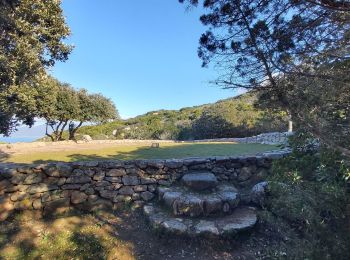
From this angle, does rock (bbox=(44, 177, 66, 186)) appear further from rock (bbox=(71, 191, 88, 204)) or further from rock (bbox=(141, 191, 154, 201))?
rock (bbox=(141, 191, 154, 201))

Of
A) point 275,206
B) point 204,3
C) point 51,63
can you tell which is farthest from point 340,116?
point 51,63

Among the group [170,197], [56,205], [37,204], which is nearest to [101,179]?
[56,205]

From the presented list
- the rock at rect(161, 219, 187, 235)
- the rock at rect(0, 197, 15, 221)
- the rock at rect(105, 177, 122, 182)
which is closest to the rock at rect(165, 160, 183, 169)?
the rock at rect(105, 177, 122, 182)

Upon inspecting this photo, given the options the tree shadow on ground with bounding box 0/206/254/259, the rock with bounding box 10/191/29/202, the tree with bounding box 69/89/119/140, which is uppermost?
the tree with bounding box 69/89/119/140

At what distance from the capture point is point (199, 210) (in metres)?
6.62

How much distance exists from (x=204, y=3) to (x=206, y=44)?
606 millimetres

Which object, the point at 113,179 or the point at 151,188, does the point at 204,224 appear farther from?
the point at 113,179

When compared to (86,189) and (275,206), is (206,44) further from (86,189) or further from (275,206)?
(86,189)

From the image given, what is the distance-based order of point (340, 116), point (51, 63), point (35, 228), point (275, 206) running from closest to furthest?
point (340, 116), point (275, 206), point (35, 228), point (51, 63)

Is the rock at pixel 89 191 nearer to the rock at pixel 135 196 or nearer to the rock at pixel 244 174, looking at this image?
the rock at pixel 135 196

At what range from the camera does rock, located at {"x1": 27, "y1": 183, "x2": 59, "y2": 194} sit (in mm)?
6757

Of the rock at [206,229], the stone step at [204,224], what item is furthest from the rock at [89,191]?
the rock at [206,229]

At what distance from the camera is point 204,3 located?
4.53 m

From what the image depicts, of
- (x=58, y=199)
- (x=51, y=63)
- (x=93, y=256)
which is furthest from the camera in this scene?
(x=51, y=63)
